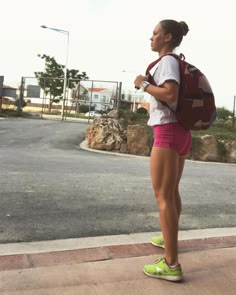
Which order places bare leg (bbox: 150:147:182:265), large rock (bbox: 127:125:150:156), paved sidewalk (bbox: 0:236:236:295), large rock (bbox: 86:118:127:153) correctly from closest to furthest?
paved sidewalk (bbox: 0:236:236:295), bare leg (bbox: 150:147:182:265), large rock (bbox: 127:125:150:156), large rock (bbox: 86:118:127:153)

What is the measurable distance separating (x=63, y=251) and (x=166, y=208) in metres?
0.96

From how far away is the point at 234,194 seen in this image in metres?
6.52

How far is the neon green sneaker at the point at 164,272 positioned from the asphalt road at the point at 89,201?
1.05 metres

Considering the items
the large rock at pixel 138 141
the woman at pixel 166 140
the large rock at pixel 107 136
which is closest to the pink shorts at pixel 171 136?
the woman at pixel 166 140

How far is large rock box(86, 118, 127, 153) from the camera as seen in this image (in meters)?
13.6

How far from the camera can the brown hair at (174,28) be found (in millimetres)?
3076

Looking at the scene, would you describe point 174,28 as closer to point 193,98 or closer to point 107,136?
point 193,98

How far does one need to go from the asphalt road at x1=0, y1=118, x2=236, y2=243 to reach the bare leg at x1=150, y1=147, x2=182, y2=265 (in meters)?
1.15

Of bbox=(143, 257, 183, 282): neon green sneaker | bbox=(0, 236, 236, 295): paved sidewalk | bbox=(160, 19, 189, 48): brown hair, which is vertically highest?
bbox=(160, 19, 189, 48): brown hair

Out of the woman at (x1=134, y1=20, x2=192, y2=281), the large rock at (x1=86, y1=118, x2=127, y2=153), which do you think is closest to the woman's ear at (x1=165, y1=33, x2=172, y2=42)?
the woman at (x1=134, y1=20, x2=192, y2=281)

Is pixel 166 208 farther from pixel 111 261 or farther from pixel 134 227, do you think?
pixel 134 227

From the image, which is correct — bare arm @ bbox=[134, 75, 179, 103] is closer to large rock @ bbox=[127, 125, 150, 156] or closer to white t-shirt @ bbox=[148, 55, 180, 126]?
white t-shirt @ bbox=[148, 55, 180, 126]

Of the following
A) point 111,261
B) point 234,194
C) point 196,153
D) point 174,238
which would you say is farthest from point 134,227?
point 196,153

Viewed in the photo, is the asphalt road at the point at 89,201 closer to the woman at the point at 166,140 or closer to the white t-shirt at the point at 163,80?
the woman at the point at 166,140
